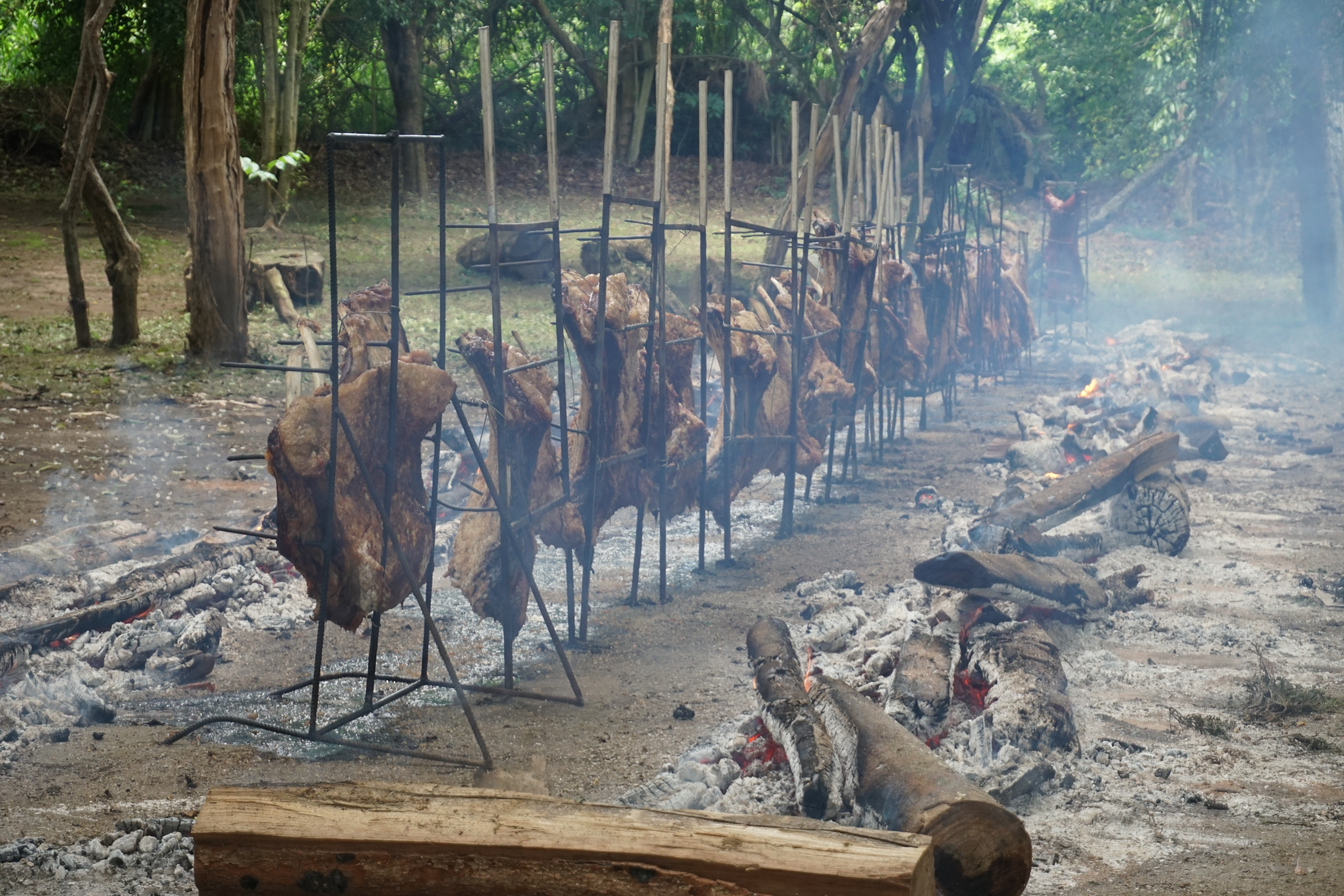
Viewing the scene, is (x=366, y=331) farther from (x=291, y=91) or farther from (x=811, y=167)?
(x=291, y=91)

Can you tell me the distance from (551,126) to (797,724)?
3028mm

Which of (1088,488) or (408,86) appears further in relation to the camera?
(408,86)

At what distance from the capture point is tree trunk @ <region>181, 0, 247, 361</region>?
10523 mm

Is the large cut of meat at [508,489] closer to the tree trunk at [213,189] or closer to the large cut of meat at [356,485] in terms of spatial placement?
the large cut of meat at [356,485]

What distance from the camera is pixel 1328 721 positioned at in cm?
507

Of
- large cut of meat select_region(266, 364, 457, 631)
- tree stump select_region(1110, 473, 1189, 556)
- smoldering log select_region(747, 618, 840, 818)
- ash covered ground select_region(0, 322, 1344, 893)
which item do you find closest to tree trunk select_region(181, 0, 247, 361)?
ash covered ground select_region(0, 322, 1344, 893)

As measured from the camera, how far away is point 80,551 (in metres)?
6.65

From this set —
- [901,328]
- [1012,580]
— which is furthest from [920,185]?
[1012,580]

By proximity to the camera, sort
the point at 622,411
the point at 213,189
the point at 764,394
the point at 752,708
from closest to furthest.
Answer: the point at 752,708 < the point at 622,411 < the point at 764,394 < the point at 213,189

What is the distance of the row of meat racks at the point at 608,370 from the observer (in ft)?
15.1

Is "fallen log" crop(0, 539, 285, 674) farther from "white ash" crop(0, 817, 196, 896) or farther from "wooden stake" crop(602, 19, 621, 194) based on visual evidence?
"wooden stake" crop(602, 19, 621, 194)

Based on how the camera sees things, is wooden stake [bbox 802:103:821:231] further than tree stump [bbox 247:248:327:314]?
No

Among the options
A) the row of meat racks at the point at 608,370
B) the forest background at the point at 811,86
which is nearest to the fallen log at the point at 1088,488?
the row of meat racks at the point at 608,370

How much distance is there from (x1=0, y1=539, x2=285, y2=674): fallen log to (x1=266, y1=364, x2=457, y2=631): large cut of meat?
Result: 5.06 ft
